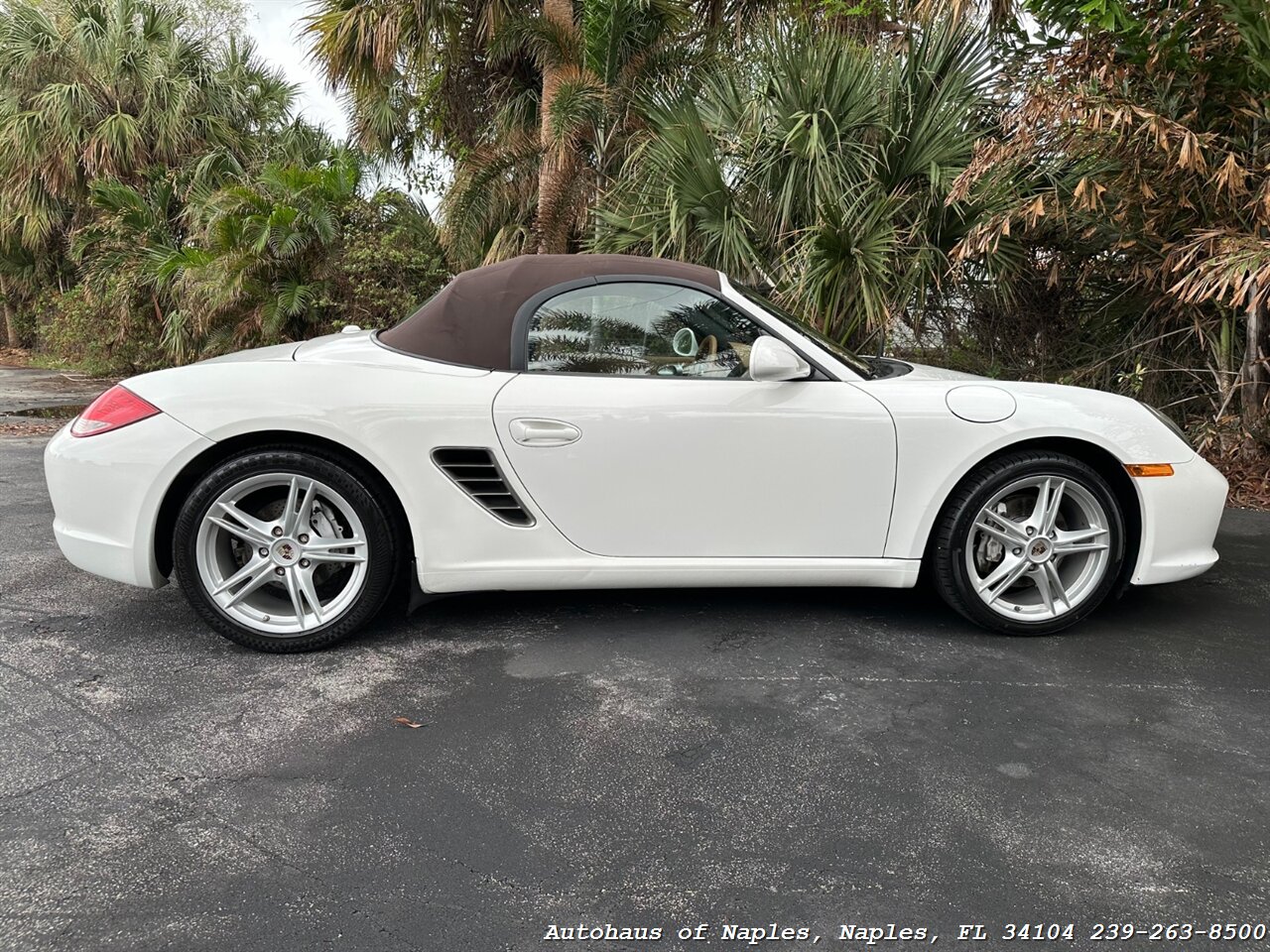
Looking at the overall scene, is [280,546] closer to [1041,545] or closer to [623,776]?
[623,776]

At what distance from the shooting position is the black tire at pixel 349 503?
10.4ft

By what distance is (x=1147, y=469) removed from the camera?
3439 millimetres

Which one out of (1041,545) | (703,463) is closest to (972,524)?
(1041,545)

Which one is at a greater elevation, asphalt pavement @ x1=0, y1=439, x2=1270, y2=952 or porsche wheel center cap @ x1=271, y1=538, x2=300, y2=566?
porsche wheel center cap @ x1=271, y1=538, x2=300, y2=566

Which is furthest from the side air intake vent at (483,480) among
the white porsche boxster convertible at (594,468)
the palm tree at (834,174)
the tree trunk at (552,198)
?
the tree trunk at (552,198)

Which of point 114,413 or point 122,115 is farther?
point 122,115


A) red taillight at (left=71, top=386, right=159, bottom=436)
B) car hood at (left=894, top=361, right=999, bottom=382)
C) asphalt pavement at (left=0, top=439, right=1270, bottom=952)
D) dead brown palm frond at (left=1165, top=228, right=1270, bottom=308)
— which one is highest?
dead brown palm frond at (left=1165, top=228, right=1270, bottom=308)

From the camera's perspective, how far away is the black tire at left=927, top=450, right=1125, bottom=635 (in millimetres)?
3420

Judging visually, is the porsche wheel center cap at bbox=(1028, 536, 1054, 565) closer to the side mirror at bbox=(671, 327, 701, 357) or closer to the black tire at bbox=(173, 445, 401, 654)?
the side mirror at bbox=(671, 327, 701, 357)

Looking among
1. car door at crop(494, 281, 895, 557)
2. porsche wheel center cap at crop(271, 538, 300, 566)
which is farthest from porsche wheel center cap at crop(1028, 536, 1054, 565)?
porsche wheel center cap at crop(271, 538, 300, 566)

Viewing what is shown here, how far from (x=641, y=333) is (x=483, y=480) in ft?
2.57

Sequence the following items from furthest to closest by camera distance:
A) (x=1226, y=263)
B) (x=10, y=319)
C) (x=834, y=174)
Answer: (x=10, y=319)
(x=834, y=174)
(x=1226, y=263)

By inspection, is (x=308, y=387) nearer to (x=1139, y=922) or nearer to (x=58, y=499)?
(x=58, y=499)

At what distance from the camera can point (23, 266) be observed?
2081 cm
